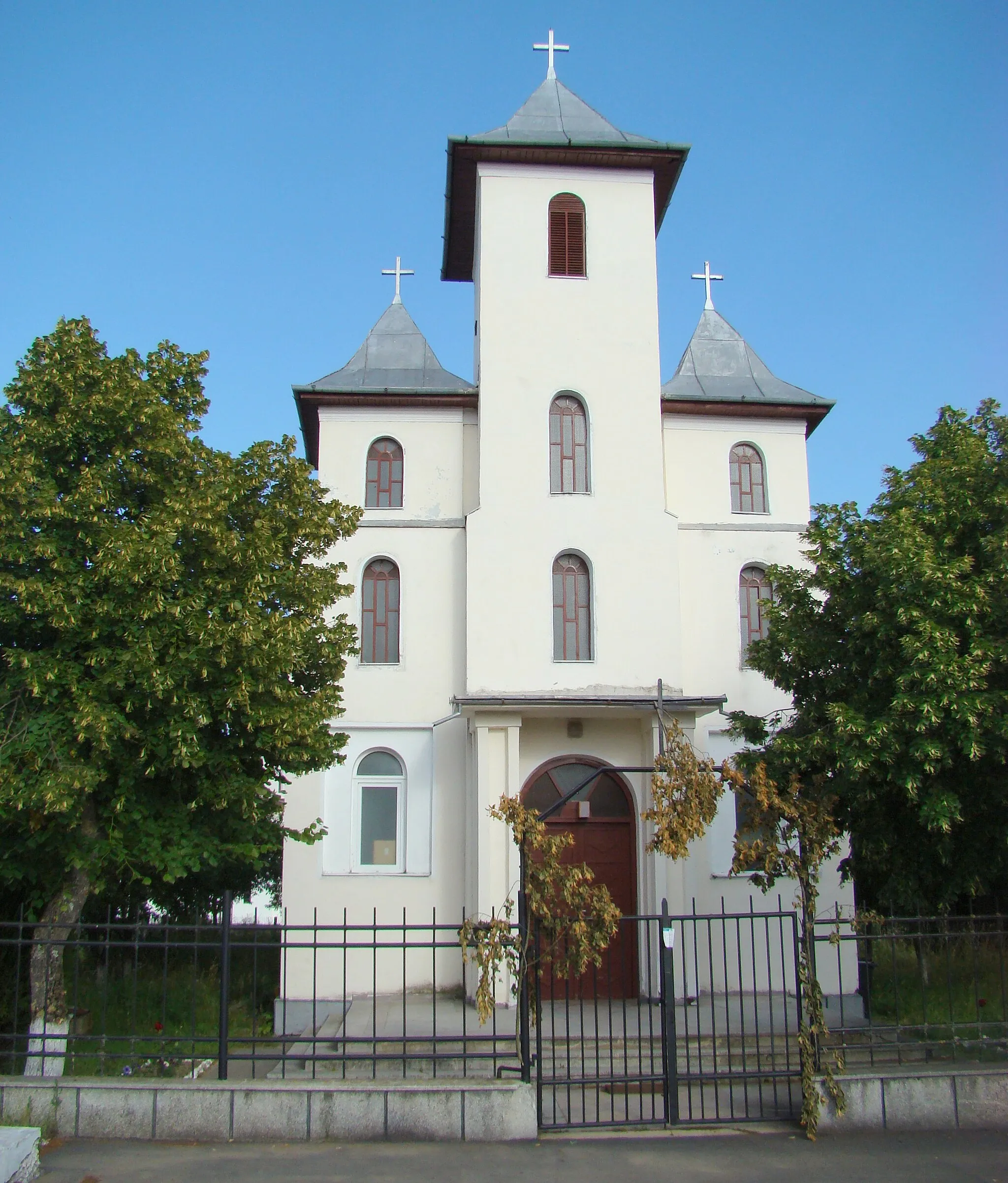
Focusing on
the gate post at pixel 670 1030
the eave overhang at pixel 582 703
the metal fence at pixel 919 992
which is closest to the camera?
the gate post at pixel 670 1030

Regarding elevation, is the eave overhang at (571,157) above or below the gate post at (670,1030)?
above

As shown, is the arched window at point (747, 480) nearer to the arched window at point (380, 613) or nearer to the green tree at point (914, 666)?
the green tree at point (914, 666)

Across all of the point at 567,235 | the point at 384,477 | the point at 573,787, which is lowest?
the point at 573,787

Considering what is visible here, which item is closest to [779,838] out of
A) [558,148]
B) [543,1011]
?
[543,1011]

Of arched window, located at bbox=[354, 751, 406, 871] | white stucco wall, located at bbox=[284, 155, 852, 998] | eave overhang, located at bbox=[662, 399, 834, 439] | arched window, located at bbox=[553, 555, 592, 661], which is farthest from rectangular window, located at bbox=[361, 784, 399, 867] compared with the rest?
eave overhang, located at bbox=[662, 399, 834, 439]

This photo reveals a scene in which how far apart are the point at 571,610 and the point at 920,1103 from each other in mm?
8188

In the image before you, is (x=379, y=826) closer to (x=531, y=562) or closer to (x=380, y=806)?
(x=380, y=806)

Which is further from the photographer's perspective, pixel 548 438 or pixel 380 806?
pixel 548 438

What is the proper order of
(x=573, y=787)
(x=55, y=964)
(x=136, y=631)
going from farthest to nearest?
(x=573, y=787), (x=55, y=964), (x=136, y=631)

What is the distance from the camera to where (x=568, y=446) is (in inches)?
649

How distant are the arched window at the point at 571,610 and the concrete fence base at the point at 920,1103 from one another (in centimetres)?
746

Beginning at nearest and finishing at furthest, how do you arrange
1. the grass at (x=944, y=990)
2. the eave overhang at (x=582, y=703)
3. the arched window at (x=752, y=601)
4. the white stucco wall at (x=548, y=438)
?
the grass at (x=944, y=990), the eave overhang at (x=582, y=703), the white stucco wall at (x=548, y=438), the arched window at (x=752, y=601)

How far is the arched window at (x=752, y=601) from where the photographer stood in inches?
657

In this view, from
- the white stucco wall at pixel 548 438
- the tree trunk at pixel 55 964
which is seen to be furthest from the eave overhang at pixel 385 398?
the tree trunk at pixel 55 964
